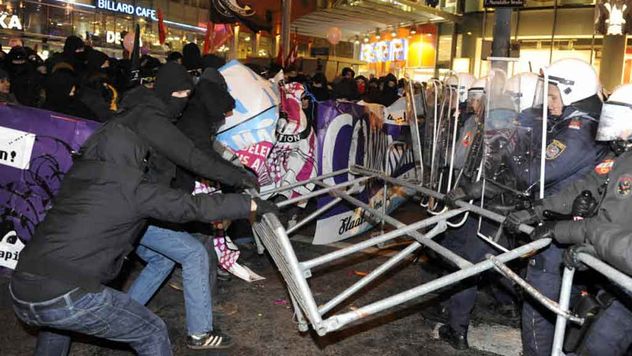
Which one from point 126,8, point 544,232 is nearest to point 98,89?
point 544,232

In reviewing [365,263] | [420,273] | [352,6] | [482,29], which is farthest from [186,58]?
[482,29]

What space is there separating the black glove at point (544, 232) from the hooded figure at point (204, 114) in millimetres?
2464

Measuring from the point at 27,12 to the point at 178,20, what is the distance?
8.86 m

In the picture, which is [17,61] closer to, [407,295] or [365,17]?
[407,295]

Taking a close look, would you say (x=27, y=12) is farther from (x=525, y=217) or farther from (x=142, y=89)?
(x=525, y=217)

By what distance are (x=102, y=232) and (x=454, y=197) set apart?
257 centimetres

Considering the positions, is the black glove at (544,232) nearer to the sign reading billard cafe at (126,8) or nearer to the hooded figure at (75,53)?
the hooded figure at (75,53)

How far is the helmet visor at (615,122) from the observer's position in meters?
3.13

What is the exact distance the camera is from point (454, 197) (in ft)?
13.8

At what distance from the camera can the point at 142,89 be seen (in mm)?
3289

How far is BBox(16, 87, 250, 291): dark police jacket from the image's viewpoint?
265cm

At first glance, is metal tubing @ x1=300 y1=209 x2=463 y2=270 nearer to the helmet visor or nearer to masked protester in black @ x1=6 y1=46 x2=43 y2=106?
the helmet visor

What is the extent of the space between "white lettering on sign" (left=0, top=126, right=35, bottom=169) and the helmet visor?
470 cm

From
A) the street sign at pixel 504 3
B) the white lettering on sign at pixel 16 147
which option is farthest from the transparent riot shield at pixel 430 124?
the street sign at pixel 504 3
